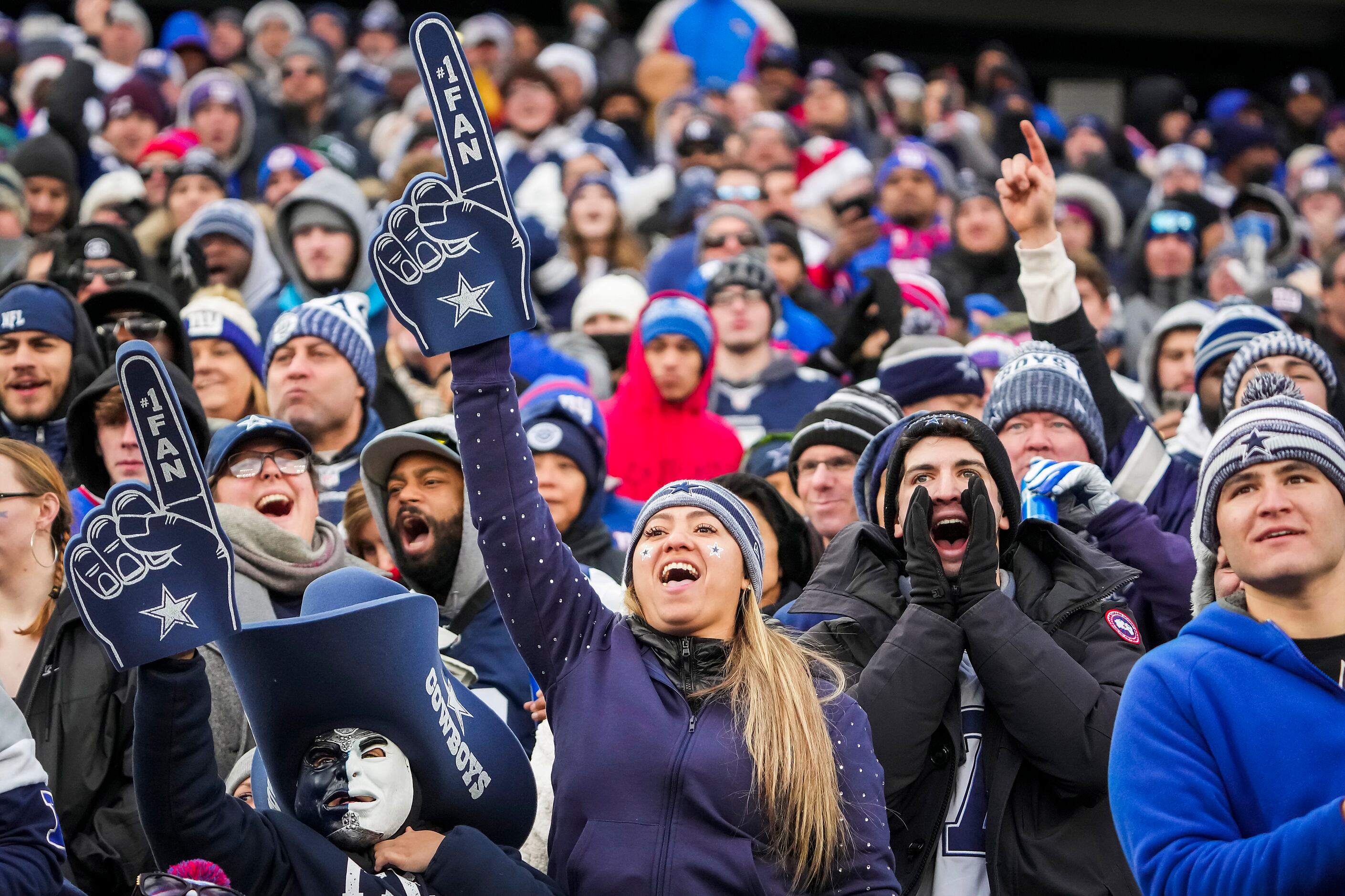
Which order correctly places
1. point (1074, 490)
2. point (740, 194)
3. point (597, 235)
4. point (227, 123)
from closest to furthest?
point (1074, 490)
point (597, 235)
point (740, 194)
point (227, 123)

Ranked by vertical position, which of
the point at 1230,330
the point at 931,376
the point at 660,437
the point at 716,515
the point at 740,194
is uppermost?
the point at 740,194

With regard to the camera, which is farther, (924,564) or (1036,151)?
(1036,151)

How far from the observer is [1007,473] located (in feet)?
14.0

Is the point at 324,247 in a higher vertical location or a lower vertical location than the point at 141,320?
higher

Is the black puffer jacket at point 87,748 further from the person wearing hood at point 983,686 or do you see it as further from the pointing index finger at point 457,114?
the person wearing hood at point 983,686

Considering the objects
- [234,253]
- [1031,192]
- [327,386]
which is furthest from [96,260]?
[1031,192]

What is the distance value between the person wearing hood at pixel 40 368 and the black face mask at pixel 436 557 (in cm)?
132

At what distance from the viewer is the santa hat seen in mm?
10508

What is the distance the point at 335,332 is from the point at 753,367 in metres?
2.00

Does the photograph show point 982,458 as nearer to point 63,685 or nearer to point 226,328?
point 63,685

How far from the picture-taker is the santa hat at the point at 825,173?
34.5 feet

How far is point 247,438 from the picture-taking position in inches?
196

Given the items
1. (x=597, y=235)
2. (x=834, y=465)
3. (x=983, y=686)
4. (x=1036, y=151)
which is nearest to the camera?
(x=983, y=686)

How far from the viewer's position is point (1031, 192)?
5289 mm
